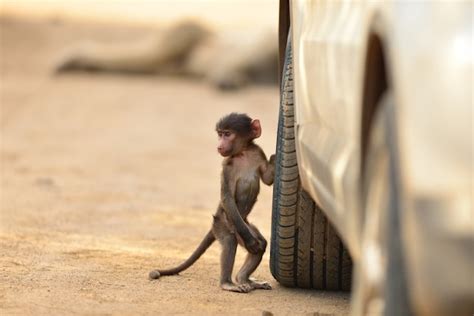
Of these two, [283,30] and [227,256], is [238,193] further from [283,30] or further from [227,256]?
[283,30]

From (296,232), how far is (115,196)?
3.83 metres

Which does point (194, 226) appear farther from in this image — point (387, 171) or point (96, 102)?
point (96, 102)

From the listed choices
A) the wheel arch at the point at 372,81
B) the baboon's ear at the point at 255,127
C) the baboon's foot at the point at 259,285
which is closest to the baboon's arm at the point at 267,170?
the baboon's ear at the point at 255,127

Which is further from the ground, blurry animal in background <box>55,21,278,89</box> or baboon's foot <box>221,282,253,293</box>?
blurry animal in background <box>55,21,278,89</box>

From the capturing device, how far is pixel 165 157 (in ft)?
38.1

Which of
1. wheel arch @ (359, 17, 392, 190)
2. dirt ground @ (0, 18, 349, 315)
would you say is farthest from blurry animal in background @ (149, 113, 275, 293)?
wheel arch @ (359, 17, 392, 190)

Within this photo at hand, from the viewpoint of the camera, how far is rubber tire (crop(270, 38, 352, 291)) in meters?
5.07

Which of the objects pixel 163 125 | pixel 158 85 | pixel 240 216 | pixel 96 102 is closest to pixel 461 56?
pixel 240 216

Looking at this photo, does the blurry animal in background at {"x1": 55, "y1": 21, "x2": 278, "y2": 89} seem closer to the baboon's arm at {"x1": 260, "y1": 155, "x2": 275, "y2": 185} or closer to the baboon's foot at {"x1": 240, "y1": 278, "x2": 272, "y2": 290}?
the baboon's arm at {"x1": 260, "y1": 155, "x2": 275, "y2": 185}

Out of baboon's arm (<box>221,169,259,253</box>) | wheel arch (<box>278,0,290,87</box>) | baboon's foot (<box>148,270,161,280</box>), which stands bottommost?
baboon's foot (<box>148,270,161,280</box>)

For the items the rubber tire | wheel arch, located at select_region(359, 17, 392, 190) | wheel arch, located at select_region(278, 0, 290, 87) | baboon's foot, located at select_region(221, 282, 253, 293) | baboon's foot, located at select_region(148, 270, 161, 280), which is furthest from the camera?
wheel arch, located at select_region(278, 0, 290, 87)

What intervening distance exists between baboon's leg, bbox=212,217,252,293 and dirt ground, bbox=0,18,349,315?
2.5 inches

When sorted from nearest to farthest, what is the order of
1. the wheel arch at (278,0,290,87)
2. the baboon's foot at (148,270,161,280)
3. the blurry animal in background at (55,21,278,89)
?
the baboon's foot at (148,270,161,280), the wheel arch at (278,0,290,87), the blurry animal in background at (55,21,278,89)

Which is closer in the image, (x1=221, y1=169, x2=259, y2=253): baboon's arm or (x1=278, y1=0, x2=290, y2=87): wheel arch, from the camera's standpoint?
(x1=221, y1=169, x2=259, y2=253): baboon's arm
